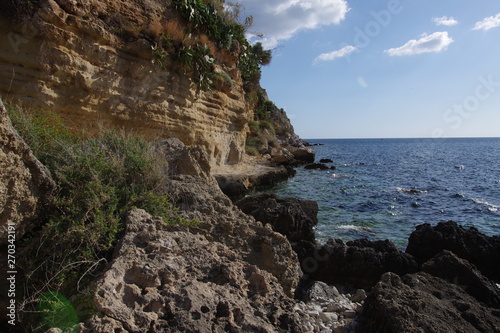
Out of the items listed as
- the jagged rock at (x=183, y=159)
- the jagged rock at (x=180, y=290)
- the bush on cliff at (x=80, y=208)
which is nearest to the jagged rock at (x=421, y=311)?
the jagged rock at (x=180, y=290)

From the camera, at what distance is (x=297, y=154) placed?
33.2 meters

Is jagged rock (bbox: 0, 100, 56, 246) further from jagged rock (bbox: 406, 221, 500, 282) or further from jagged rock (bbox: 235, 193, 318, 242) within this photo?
jagged rock (bbox: 406, 221, 500, 282)

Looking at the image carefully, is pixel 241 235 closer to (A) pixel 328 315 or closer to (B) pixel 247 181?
(A) pixel 328 315

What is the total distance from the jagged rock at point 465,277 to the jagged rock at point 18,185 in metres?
6.00

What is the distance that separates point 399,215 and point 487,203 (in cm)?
628

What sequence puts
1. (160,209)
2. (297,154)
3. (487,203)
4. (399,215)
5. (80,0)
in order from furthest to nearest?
1. (297,154)
2. (487,203)
3. (399,215)
4. (80,0)
5. (160,209)

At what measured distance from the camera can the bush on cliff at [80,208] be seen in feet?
10.1

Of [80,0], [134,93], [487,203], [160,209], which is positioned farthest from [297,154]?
[160,209]

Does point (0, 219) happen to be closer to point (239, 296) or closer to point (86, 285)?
point (86, 285)

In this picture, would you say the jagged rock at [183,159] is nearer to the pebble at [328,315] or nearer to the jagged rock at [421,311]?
the pebble at [328,315]

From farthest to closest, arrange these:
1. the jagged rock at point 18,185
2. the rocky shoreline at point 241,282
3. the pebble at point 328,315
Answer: the pebble at point 328,315, the jagged rock at point 18,185, the rocky shoreline at point 241,282

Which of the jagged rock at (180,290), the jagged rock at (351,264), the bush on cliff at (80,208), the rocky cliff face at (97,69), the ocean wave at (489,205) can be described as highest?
the rocky cliff face at (97,69)

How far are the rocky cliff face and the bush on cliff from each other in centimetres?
216

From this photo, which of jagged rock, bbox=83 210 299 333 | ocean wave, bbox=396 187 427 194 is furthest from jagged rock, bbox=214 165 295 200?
jagged rock, bbox=83 210 299 333
